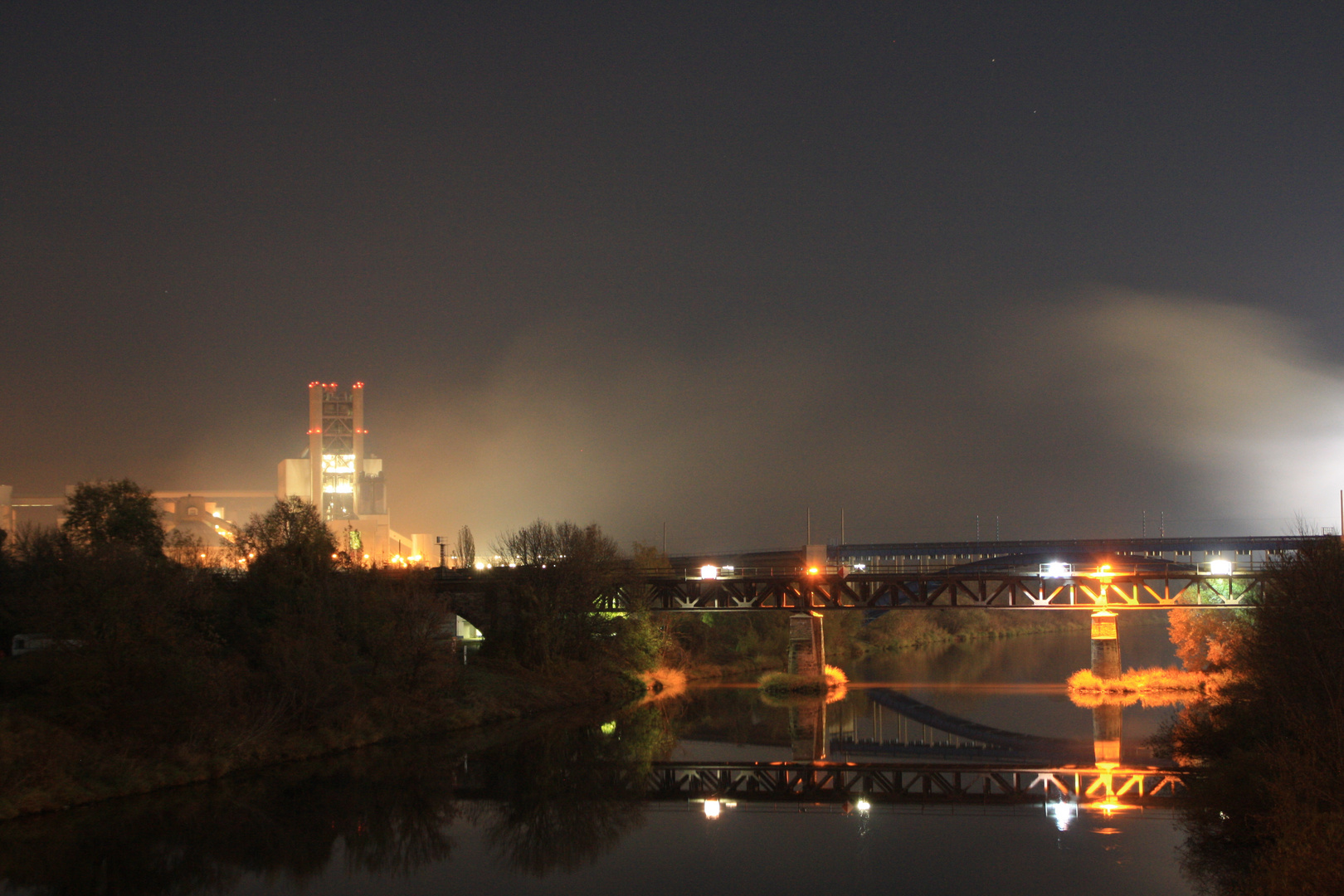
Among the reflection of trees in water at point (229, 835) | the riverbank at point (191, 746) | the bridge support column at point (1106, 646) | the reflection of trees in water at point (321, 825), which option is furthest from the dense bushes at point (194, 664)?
the bridge support column at point (1106, 646)

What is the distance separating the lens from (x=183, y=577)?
123ft

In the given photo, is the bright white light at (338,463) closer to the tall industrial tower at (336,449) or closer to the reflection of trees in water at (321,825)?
the tall industrial tower at (336,449)

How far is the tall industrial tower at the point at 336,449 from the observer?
11138cm

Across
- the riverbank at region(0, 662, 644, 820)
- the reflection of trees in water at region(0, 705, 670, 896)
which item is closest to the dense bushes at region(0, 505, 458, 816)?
the riverbank at region(0, 662, 644, 820)

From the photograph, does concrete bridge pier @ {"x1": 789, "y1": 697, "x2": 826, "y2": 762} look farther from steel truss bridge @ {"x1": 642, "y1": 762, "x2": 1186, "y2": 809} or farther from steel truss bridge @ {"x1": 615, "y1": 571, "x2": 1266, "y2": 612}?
steel truss bridge @ {"x1": 615, "y1": 571, "x2": 1266, "y2": 612}

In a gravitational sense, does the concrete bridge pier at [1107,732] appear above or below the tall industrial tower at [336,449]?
below

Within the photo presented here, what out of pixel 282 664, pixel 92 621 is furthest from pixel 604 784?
pixel 92 621

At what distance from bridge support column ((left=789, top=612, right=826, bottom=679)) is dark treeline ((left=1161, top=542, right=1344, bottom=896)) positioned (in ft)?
114

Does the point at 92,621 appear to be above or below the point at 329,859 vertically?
above

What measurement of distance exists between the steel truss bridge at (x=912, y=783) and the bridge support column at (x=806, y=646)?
27.3 meters

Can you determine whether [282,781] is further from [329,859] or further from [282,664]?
[329,859]

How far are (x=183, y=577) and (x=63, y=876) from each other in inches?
619

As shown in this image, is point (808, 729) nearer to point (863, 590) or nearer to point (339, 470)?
point (863, 590)

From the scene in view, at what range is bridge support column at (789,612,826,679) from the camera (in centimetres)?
6650
